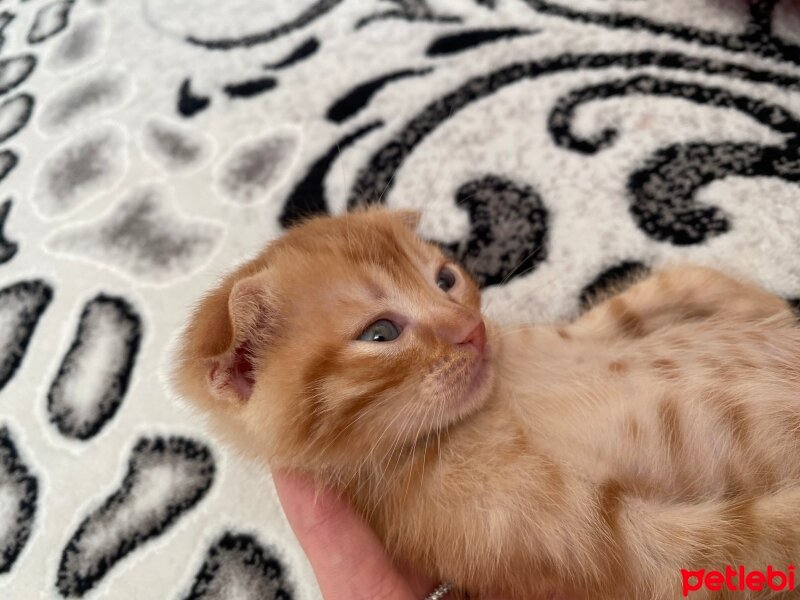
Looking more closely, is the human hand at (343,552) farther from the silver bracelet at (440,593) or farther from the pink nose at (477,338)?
the pink nose at (477,338)

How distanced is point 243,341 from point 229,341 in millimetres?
49

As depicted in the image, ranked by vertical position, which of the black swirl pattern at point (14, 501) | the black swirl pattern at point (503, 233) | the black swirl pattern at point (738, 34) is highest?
the black swirl pattern at point (738, 34)

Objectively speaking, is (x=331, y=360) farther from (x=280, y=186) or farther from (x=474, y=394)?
(x=280, y=186)

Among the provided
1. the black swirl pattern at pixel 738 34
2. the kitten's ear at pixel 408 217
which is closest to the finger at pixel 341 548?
the kitten's ear at pixel 408 217

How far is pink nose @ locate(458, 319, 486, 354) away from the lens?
2.50ft

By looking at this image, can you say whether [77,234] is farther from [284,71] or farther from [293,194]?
[284,71]

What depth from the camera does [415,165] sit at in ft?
4.29

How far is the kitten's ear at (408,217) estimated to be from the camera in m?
0.93

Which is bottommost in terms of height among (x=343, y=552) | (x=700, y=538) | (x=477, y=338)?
(x=343, y=552)

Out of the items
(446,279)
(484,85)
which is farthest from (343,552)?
(484,85)

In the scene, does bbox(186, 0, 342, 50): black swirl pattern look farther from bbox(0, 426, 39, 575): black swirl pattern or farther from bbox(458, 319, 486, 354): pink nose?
bbox(458, 319, 486, 354): pink nose

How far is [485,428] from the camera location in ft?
2.60

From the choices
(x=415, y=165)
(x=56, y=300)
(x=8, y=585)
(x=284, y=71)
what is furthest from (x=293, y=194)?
(x=8, y=585)

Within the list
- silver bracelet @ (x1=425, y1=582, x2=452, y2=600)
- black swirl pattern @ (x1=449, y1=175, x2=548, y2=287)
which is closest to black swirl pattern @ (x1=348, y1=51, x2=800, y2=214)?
black swirl pattern @ (x1=449, y1=175, x2=548, y2=287)
